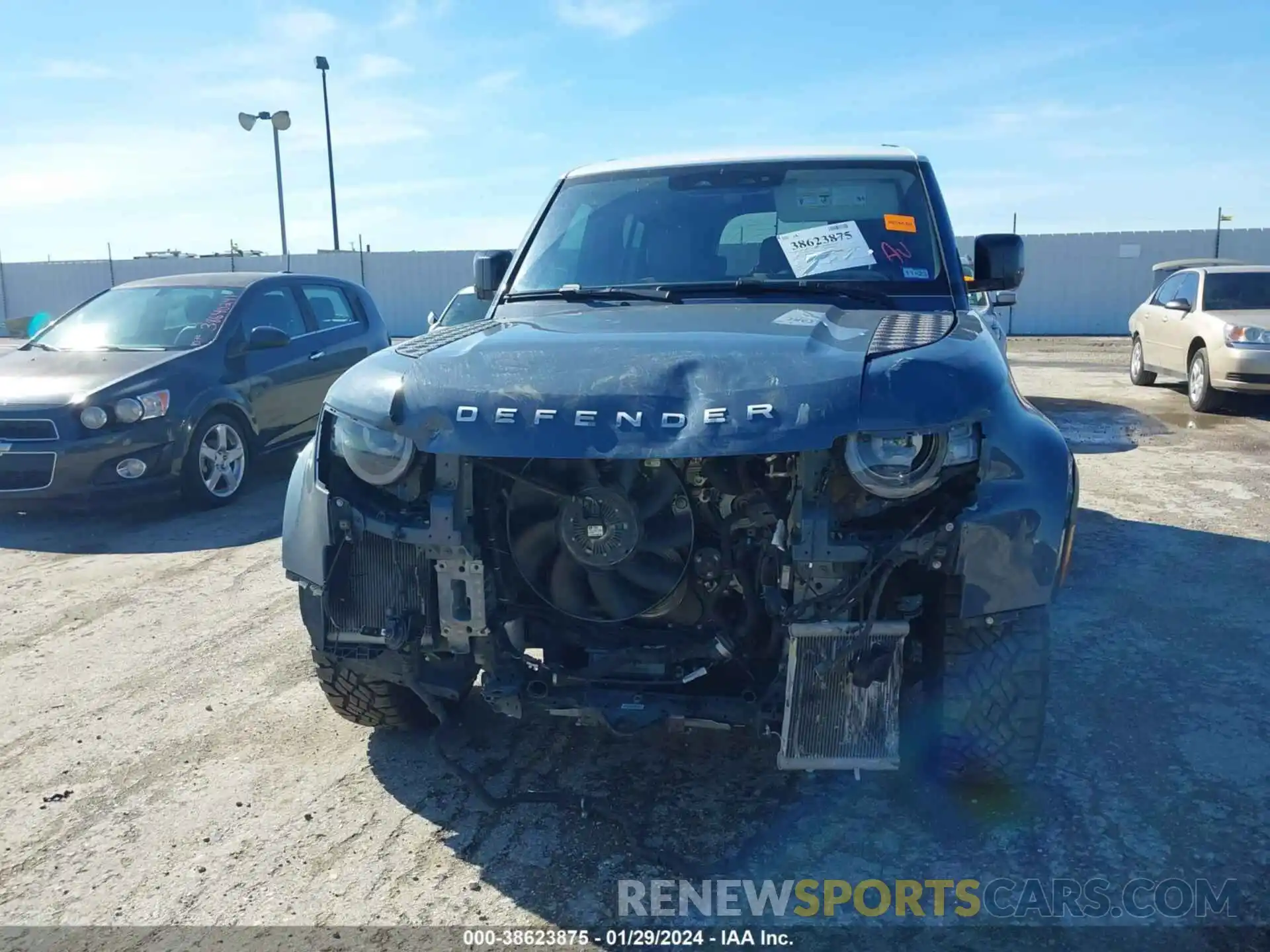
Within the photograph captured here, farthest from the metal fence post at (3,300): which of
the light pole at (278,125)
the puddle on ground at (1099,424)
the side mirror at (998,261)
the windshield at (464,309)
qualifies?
the side mirror at (998,261)

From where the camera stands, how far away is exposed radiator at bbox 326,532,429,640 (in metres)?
2.80

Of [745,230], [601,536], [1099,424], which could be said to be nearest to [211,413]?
[745,230]

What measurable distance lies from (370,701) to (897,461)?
1.84 meters

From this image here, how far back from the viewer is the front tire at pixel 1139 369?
1277cm

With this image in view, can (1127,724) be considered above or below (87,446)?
below

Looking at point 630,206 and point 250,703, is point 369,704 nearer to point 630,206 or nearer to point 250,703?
point 250,703

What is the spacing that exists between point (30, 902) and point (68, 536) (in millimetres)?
4314

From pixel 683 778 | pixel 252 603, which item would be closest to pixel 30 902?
pixel 683 778

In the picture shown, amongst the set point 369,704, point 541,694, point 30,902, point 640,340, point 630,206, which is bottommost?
point 30,902

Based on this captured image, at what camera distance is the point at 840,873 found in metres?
2.68

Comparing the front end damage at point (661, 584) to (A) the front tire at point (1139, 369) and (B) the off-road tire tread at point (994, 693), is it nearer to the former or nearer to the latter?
(B) the off-road tire tread at point (994, 693)

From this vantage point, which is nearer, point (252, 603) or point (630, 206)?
point (630, 206)

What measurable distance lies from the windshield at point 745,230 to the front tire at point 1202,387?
319 inches

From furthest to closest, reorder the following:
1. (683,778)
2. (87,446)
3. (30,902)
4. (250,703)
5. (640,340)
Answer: (87,446), (250,703), (683,778), (640,340), (30,902)
